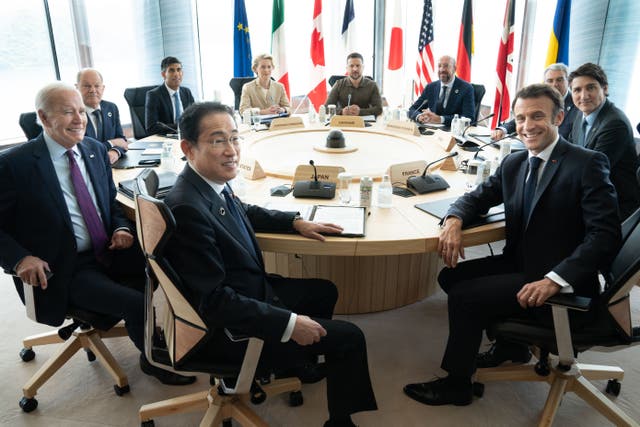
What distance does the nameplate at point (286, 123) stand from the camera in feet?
13.1

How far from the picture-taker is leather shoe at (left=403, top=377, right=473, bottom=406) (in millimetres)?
1970

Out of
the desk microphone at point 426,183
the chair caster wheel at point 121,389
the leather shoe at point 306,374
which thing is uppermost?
the desk microphone at point 426,183

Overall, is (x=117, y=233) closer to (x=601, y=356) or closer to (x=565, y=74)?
(x=601, y=356)

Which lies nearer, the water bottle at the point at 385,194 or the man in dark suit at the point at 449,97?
the water bottle at the point at 385,194

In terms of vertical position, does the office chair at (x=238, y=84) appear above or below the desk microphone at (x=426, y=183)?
above

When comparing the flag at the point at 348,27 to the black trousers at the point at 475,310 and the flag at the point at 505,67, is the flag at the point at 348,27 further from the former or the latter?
the black trousers at the point at 475,310

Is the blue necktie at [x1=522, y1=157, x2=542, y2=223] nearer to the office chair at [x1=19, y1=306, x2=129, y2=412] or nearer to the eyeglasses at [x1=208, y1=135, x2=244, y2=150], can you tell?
the eyeglasses at [x1=208, y1=135, x2=244, y2=150]

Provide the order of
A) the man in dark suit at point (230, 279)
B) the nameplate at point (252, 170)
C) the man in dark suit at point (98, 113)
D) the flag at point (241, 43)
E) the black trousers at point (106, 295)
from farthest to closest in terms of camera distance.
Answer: the flag at point (241, 43), the man in dark suit at point (98, 113), the nameplate at point (252, 170), the black trousers at point (106, 295), the man in dark suit at point (230, 279)

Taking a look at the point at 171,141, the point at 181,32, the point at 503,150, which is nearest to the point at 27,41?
the point at 181,32

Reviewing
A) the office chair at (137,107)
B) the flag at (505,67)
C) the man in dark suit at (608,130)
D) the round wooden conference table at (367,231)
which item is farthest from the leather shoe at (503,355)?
the flag at (505,67)

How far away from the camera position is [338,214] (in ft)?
6.68

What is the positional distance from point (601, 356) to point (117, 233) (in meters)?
2.38

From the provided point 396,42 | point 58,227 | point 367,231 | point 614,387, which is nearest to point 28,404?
point 58,227

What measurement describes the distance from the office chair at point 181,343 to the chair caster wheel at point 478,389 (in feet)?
3.11
